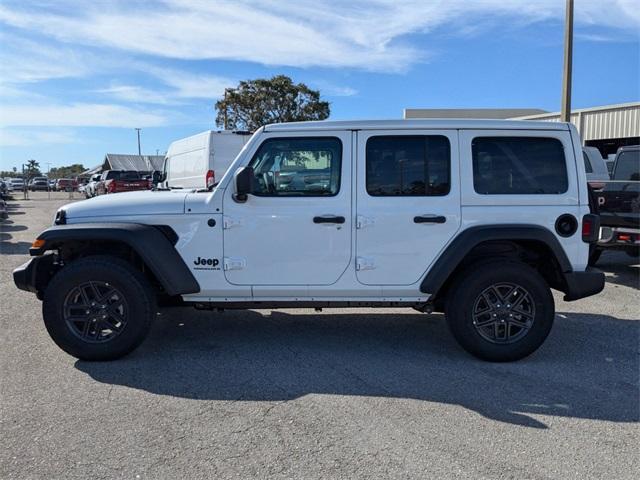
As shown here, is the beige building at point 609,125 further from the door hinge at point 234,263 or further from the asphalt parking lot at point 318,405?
the door hinge at point 234,263

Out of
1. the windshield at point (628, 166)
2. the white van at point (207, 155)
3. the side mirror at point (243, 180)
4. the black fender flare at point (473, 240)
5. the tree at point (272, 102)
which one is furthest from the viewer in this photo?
the tree at point (272, 102)

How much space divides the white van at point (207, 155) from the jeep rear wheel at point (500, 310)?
8.74m

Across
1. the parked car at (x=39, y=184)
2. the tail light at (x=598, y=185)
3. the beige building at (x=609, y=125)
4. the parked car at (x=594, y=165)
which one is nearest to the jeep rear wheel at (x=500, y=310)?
the tail light at (x=598, y=185)

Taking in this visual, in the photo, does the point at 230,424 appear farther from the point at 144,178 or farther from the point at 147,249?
the point at 144,178

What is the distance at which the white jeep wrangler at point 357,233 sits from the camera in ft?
15.4

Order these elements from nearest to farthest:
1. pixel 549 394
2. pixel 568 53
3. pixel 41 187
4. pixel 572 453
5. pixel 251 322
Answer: pixel 572 453 < pixel 549 394 < pixel 251 322 < pixel 568 53 < pixel 41 187

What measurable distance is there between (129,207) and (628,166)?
314 inches

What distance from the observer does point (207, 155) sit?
13.5 m

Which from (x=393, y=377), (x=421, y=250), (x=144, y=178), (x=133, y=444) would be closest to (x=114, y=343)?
(x=133, y=444)

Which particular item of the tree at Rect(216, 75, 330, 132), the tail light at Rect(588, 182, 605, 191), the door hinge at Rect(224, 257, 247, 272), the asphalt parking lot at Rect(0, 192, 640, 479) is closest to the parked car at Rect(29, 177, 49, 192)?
the tree at Rect(216, 75, 330, 132)

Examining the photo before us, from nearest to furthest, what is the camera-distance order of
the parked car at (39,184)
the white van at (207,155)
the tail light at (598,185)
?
1. the tail light at (598,185)
2. the white van at (207,155)
3. the parked car at (39,184)

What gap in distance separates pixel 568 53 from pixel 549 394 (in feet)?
40.1

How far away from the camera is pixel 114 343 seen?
4660 millimetres

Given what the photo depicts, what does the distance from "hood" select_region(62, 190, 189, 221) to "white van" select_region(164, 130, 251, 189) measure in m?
7.66
